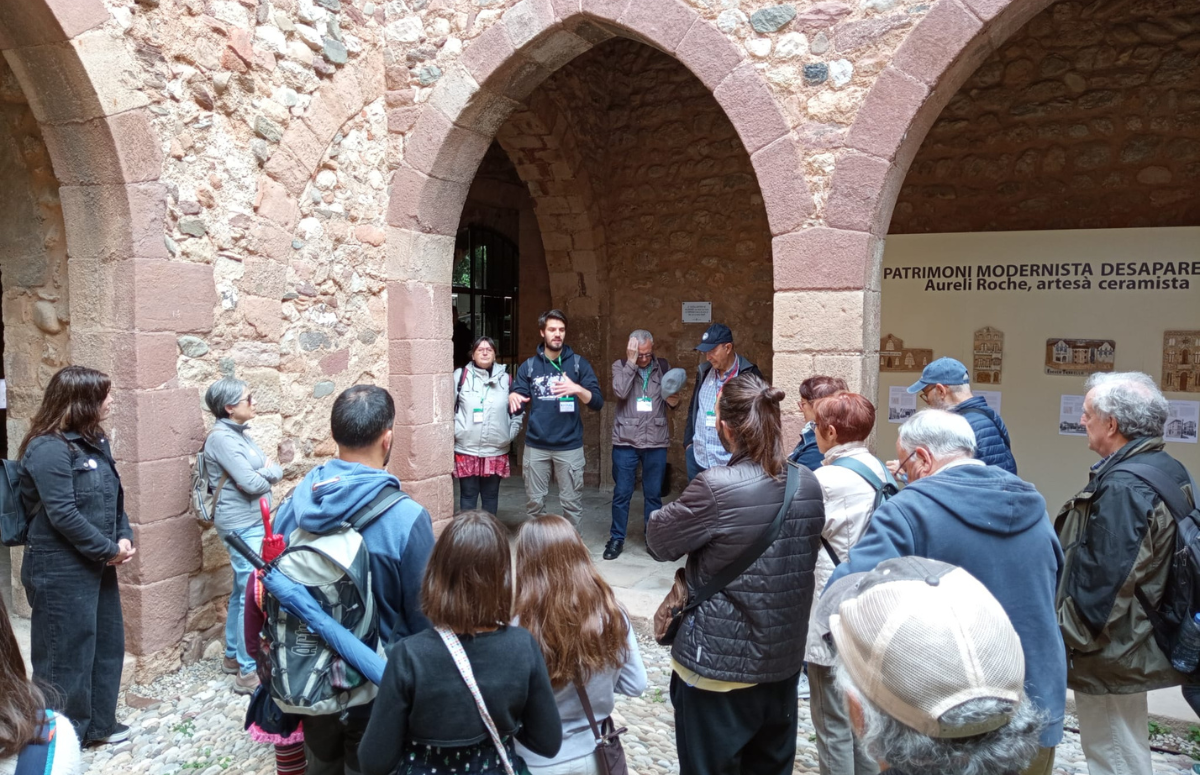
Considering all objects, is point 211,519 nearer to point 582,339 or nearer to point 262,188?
point 262,188

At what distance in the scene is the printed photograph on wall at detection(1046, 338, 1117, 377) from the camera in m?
5.16

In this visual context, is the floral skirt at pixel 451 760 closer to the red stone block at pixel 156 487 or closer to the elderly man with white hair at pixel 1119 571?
the elderly man with white hair at pixel 1119 571

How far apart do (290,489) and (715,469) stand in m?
2.96

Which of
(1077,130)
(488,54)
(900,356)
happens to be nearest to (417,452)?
(488,54)

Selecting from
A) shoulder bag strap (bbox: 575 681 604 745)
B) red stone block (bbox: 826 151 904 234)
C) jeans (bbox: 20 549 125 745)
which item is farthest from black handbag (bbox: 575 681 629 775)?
red stone block (bbox: 826 151 904 234)

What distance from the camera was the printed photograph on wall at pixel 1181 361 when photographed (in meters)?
4.95

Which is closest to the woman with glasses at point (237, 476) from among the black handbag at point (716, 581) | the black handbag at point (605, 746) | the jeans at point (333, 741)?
the jeans at point (333, 741)

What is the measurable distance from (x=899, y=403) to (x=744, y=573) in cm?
395

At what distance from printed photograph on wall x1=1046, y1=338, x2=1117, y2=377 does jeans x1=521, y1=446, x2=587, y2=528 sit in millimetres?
3039

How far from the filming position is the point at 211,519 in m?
3.59

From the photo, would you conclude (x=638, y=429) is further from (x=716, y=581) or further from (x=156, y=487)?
(x=716, y=581)

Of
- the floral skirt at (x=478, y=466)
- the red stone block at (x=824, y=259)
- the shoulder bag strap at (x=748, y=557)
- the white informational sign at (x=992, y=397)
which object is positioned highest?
the red stone block at (x=824, y=259)

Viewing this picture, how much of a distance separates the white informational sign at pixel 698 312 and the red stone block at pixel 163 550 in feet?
14.9

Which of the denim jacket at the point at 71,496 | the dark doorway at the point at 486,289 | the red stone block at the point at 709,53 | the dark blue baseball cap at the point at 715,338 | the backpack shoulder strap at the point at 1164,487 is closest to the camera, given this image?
the backpack shoulder strap at the point at 1164,487
